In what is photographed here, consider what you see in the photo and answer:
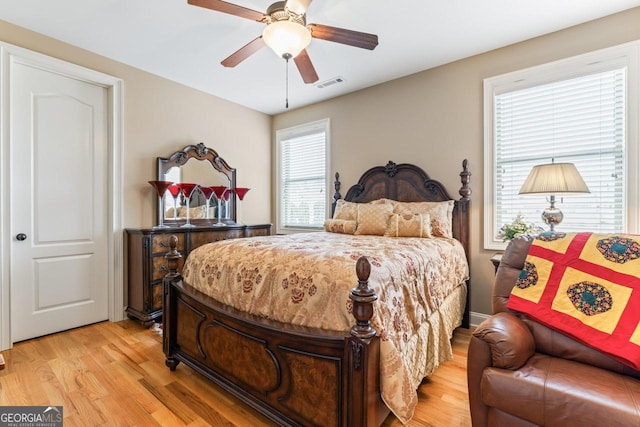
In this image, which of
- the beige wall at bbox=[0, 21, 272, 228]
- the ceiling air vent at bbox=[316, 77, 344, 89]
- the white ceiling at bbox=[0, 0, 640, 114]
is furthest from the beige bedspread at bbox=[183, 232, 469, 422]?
the ceiling air vent at bbox=[316, 77, 344, 89]

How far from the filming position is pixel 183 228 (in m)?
3.32

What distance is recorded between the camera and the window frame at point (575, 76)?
2.40 metres

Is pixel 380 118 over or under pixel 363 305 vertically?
over

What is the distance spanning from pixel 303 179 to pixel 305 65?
238 centimetres

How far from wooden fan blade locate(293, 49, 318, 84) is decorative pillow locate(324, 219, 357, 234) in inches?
61.4

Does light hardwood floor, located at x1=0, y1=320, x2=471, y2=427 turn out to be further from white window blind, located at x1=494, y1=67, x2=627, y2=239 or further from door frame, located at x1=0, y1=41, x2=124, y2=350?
white window blind, located at x1=494, y1=67, x2=627, y2=239

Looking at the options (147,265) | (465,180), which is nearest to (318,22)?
(465,180)

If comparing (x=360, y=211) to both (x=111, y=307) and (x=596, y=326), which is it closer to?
(x=596, y=326)

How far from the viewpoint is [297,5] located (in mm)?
1886

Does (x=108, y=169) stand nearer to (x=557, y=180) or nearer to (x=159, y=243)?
(x=159, y=243)

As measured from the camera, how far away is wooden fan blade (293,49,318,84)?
2.37 meters

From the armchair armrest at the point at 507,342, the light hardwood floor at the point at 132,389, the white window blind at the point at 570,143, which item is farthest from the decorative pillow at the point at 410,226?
the armchair armrest at the point at 507,342

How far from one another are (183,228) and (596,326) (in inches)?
133

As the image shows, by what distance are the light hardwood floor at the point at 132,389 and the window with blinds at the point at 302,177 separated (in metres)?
2.59
